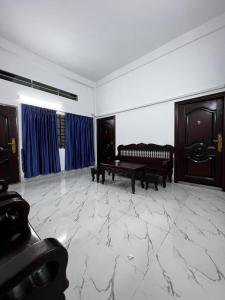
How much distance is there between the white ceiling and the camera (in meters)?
2.47

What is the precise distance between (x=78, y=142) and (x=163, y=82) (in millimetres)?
3096

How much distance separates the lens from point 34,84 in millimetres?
3754

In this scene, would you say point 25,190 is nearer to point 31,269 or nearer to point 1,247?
point 1,247

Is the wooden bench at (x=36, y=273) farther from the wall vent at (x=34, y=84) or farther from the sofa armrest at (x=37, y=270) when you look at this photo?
the wall vent at (x=34, y=84)

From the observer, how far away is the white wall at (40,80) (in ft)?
10.9

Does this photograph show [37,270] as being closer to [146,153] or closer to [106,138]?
[146,153]

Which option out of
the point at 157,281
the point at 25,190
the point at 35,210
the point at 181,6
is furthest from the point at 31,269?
the point at 181,6

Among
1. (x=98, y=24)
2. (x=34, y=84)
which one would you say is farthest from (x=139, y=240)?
(x=34, y=84)

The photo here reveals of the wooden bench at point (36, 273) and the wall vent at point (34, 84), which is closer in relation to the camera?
the wooden bench at point (36, 273)

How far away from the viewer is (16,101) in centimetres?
348

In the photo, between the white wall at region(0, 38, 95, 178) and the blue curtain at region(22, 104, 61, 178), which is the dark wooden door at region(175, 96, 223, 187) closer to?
the white wall at region(0, 38, 95, 178)

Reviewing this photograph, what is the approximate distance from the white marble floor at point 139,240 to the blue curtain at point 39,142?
115 cm

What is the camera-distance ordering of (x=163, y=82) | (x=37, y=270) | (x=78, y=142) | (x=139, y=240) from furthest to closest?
1. (x=78, y=142)
2. (x=163, y=82)
3. (x=139, y=240)
4. (x=37, y=270)

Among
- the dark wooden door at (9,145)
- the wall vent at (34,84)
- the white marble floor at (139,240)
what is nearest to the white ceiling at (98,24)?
the wall vent at (34,84)
